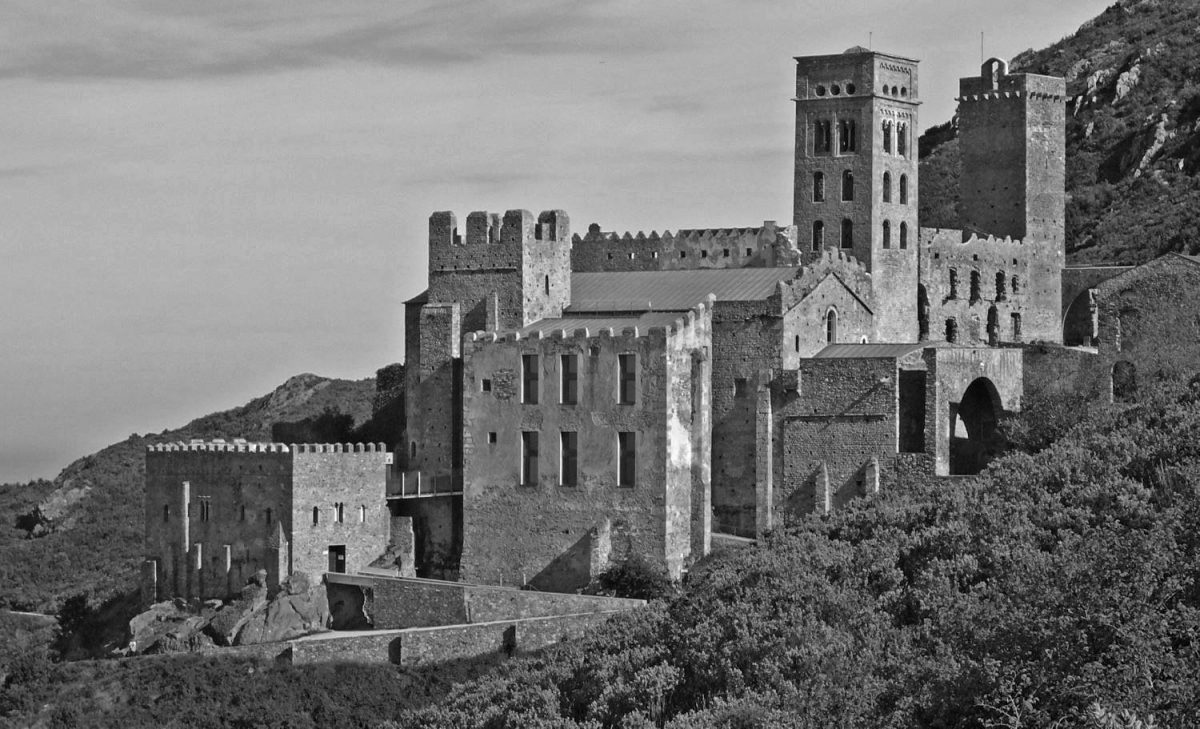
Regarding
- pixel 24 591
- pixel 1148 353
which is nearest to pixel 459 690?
pixel 1148 353

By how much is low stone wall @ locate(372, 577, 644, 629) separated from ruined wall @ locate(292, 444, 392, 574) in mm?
3396

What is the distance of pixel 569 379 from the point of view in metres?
55.7

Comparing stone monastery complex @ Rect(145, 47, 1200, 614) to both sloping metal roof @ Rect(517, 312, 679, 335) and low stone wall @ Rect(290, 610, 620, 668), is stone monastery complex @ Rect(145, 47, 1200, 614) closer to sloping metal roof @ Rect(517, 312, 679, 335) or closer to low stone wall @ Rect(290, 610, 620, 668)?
sloping metal roof @ Rect(517, 312, 679, 335)

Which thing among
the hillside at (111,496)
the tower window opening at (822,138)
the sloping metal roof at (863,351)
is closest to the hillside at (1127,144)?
the tower window opening at (822,138)

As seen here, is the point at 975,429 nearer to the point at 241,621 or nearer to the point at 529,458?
the point at 529,458

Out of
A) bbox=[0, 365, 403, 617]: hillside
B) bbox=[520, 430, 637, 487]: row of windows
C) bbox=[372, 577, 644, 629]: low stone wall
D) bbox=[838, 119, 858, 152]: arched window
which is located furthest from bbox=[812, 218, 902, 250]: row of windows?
bbox=[372, 577, 644, 629]: low stone wall

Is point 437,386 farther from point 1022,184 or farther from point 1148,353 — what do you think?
point 1022,184

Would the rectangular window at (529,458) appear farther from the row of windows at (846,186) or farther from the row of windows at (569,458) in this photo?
the row of windows at (846,186)

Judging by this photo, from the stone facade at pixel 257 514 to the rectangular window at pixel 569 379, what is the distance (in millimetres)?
5887

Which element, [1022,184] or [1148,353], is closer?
[1148,353]

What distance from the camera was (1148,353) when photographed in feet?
191

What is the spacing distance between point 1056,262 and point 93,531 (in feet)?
122

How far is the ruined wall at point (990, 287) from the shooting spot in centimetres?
6738

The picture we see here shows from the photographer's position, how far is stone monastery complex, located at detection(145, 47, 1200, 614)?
181 ft
